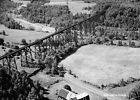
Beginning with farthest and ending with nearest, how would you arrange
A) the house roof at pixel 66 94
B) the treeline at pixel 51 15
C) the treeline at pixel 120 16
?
the treeline at pixel 51 15, the treeline at pixel 120 16, the house roof at pixel 66 94

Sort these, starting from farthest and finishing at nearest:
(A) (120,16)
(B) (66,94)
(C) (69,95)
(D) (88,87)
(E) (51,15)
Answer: (E) (51,15), (A) (120,16), (D) (88,87), (B) (66,94), (C) (69,95)

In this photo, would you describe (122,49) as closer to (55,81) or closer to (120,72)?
(120,72)

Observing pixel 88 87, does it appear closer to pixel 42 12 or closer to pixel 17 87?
pixel 17 87

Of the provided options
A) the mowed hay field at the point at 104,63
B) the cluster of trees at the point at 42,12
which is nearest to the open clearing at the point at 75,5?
the cluster of trees at the point at 42,12

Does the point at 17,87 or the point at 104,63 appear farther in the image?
the point at 104,63

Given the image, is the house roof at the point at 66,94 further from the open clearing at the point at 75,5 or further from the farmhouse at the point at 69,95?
the open clearing at the point at 75,5

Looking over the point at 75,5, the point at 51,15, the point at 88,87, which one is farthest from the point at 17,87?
the point at 75,5
